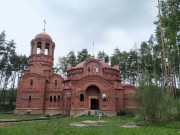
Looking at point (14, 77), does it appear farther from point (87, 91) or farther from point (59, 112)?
point (87, 91)

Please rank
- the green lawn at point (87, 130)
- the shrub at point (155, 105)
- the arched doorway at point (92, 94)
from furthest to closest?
the arched doorway at point (92, 94), the shrub at point (155, 105), the green lawn at point (87, 130)

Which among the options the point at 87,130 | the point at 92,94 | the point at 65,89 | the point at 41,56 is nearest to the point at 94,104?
the point at 92,94

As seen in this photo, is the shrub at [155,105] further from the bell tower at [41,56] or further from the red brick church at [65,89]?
the bell tower at [41,56]

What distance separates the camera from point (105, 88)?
90.4 feet

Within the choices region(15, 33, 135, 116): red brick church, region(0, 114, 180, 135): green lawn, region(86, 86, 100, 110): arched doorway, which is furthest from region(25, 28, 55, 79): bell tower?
region(0, 114, 180, 135): green lawn

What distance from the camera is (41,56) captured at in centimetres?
3152

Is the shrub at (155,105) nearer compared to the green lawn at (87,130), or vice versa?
the green lawn at (87,130)

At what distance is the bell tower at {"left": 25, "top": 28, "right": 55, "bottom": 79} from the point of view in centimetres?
3148

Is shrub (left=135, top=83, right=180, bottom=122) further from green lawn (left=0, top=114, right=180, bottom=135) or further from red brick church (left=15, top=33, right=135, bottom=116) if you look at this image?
red brick church (left=15, top=33, right=135, bottom=116)

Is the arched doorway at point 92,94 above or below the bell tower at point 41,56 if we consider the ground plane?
below

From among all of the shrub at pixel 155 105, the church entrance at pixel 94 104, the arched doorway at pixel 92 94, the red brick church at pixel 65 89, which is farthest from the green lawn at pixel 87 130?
the church entrance at pixel 94 104

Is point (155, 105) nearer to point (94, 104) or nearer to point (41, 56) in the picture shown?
point (94, 104)

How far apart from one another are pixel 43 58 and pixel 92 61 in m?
8.22

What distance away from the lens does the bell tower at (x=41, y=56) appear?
1240 inches
